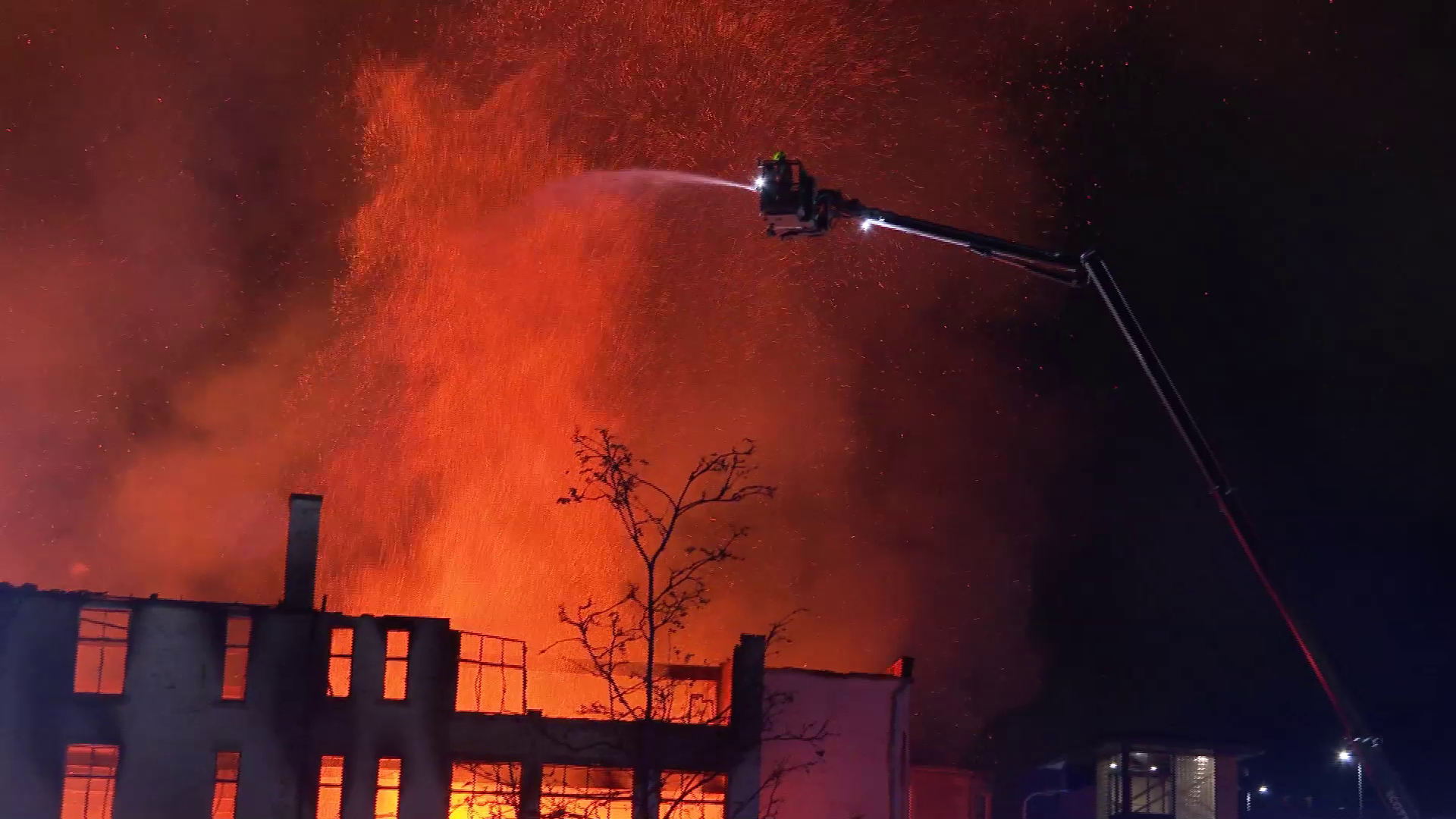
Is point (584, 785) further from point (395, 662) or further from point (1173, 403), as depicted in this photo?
point (1173, 403)

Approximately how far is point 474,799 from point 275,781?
4560 millimetres

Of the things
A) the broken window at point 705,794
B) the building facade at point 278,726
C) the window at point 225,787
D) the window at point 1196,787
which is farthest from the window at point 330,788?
the window at point 1196,787

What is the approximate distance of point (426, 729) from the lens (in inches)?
1427

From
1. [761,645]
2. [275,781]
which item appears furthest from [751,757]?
[275,781]

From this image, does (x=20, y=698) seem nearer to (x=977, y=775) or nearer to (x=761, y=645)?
(x=761, y=645)

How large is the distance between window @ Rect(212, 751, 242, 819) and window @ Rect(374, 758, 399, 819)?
3.13m

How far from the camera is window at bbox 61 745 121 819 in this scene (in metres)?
34.2

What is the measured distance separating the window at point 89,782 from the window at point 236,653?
9.02 ft

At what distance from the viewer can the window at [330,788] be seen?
35.8m

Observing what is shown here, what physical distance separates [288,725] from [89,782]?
4328 millimetres

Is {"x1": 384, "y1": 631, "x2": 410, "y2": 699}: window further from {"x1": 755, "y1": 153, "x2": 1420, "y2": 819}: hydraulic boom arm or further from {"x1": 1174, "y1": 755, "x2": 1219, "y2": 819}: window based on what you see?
{"x1": 1174, "y1": 755, "x2": 1219, "y2": 819}: window

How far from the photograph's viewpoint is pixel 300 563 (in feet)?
119

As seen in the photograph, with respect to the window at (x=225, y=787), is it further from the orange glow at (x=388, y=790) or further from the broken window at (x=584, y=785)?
the broken window at (x=584, y=785)

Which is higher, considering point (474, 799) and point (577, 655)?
point (577, 655)
